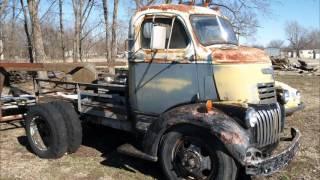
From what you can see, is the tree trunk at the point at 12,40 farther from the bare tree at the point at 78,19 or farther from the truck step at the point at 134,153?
the truck step at the point at 134,153

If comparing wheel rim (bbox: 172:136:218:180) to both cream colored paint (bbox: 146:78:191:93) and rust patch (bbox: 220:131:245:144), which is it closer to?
rust patch (bbox: 220:131:245:144)

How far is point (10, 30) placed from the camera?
27.1 metres

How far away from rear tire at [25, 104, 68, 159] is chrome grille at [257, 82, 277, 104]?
10.7 ft

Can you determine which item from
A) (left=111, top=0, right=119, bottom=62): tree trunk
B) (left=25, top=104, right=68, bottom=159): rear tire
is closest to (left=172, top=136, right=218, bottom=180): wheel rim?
(left=25, top=104, right=68, bottom=159): rear tire

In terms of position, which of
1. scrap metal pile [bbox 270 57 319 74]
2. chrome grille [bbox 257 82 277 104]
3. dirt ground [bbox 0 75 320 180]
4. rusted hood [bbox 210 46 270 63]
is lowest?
dirt ground [bbox 0 75 320 180]

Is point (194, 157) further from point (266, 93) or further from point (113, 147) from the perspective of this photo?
point (113, 147)

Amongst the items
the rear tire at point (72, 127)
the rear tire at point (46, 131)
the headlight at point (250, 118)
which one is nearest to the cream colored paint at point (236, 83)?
the headlight at point (250, 118)

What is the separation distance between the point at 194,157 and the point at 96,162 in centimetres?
210

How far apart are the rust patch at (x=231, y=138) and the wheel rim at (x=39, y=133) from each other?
349 cm

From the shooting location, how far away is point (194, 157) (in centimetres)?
539

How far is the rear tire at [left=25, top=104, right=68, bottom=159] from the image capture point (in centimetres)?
693

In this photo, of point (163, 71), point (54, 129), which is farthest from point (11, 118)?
point (163, 71)

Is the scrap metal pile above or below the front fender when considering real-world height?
below

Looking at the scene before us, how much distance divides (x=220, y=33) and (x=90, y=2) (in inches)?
698
